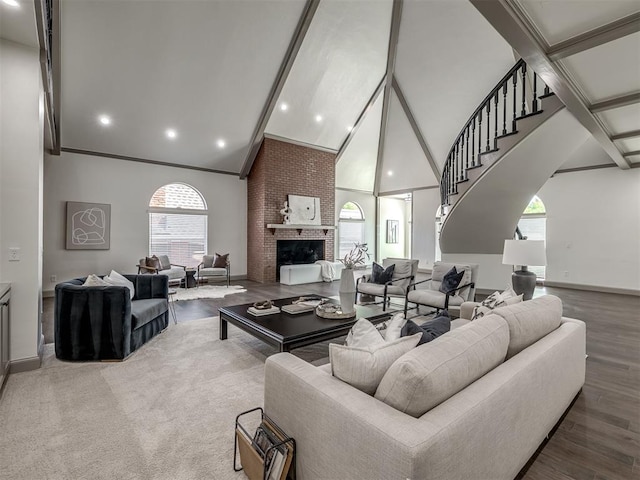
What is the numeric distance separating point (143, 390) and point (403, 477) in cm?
234

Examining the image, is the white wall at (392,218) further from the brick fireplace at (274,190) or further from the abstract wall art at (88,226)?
the abstract wall art at (88,226)

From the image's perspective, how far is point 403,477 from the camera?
92cm

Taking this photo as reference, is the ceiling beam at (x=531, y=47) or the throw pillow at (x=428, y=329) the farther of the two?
the ceiling beam at (x=531, y=47)

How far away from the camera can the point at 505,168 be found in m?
4.48

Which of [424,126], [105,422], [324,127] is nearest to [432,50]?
[424,126]

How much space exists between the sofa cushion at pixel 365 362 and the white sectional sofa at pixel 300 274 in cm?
604

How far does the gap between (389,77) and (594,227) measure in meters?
5.86

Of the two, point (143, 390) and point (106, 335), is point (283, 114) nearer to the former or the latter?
point (106, 335)

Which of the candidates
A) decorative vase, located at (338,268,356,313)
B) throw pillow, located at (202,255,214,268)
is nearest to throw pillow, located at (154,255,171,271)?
throw pillow, located at (202,255,214,268)

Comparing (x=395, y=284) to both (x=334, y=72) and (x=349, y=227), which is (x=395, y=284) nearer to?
(x=334, y=72)

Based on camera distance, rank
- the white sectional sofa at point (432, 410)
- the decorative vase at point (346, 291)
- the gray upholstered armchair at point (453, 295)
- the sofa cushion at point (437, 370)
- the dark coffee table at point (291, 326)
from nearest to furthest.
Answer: the white sectional sofa at point (432, 410) < the sofa cushion at point (437, 370) < the dark coffee table at point (291, 326) < the decorative vase at point (346, 291) < the gray upholstered armchair at point (453, 295)

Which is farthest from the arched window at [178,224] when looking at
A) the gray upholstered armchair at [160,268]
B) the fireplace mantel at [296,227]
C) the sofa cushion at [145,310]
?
the sofa cushion at [145,310]

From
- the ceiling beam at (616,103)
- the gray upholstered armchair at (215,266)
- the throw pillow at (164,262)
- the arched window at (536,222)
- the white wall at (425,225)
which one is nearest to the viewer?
the ceiling beam at (616,103)

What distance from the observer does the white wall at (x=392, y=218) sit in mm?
11258
